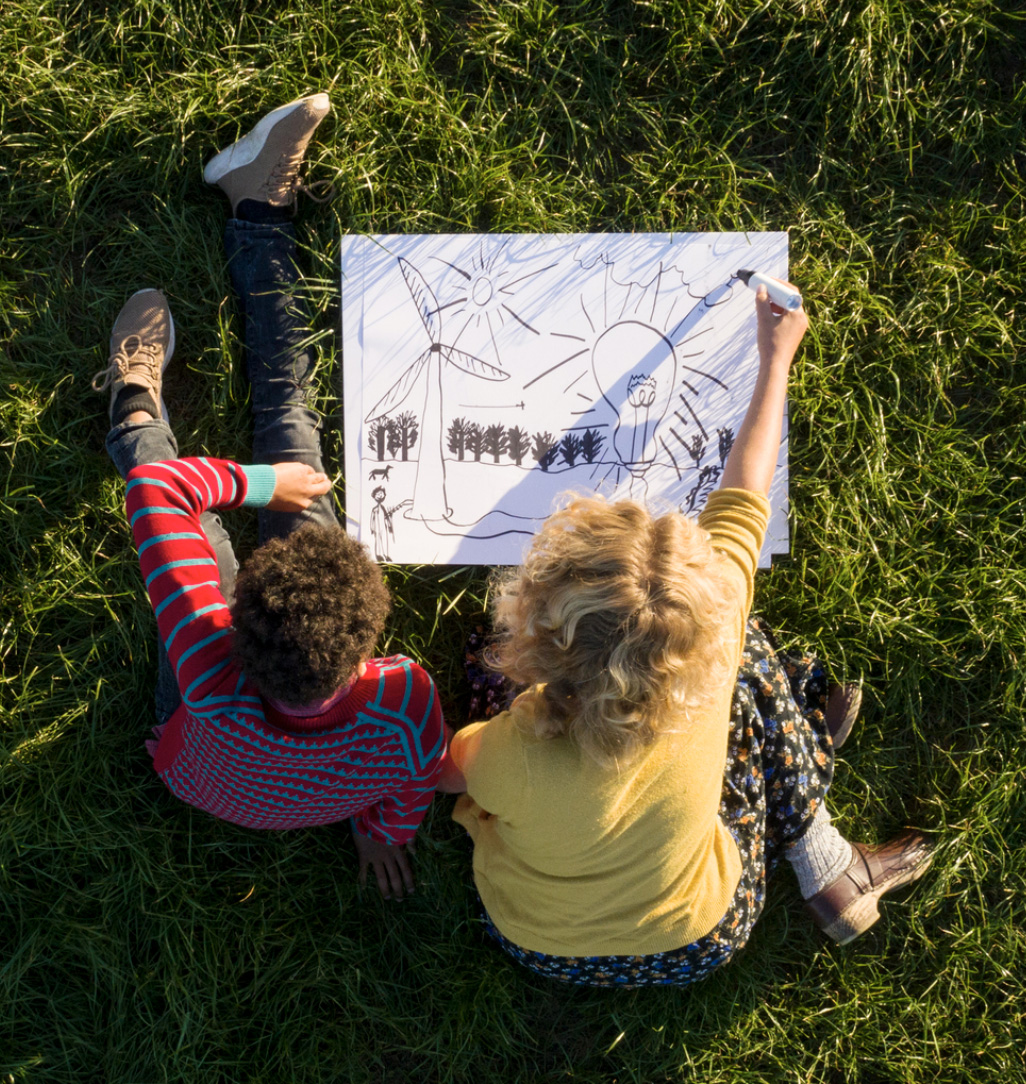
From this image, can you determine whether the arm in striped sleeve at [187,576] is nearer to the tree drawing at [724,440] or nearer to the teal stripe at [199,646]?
the teal stripe at [199,646]

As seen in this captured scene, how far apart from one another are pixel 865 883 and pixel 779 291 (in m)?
1.43

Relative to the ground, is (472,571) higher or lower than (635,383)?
lower

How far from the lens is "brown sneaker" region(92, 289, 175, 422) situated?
196cm

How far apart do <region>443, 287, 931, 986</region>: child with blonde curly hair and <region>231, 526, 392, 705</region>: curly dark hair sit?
27 centimetres

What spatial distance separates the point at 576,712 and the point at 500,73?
162cm

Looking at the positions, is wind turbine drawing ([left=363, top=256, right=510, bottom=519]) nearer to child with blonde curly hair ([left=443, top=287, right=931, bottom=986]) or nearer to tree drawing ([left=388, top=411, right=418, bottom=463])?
tree drawing ([left=388, top=411, right=418, bottom=463])

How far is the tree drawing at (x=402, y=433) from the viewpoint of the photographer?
6.62 ft

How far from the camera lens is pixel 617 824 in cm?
143

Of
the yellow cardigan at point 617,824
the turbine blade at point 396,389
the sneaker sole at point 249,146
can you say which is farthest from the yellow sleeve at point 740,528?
the sneaker sole at point 249,146

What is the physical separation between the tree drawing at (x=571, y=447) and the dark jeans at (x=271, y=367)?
1.92 ft

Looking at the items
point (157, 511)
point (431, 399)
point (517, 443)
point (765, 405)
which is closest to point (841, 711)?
point (765, 405)

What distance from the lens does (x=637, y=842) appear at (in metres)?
1.46

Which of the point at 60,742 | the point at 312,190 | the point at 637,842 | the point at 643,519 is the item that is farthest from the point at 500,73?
the point at 60,742

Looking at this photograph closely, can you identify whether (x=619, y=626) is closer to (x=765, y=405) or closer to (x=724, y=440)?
(x=765, y=405)
